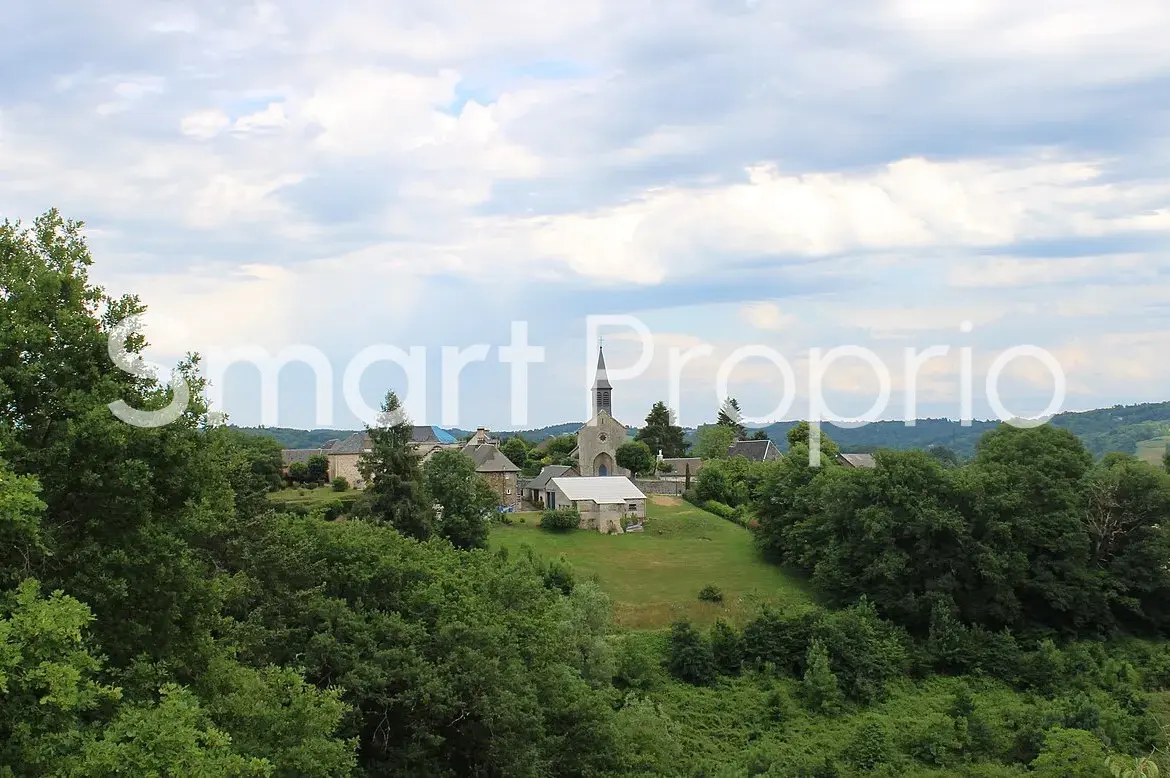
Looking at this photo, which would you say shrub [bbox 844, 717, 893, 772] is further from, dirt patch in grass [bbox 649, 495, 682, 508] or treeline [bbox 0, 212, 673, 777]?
dirt patch in grass [bbox 649, 495, 682, 508]

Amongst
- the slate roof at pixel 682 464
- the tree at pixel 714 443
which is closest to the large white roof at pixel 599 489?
the slate roof at pixel 682 464

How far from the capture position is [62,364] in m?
13.6

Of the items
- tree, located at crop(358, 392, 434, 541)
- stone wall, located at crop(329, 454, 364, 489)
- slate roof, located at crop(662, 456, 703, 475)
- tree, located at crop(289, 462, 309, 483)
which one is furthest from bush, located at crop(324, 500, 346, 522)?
slate roof, located at crop(662, 456, 703, 475)

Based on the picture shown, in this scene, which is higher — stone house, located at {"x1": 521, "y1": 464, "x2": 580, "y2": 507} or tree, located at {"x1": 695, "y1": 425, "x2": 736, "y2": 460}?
tree, located at {"x1": 695, "y1": 425, "x2": 736, "y2": 460}

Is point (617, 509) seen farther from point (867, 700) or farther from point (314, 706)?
point (314, 706)

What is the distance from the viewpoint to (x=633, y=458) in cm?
7575

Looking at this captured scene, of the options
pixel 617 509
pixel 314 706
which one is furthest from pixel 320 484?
pixel 314 706

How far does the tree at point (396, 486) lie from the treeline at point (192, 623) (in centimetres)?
1324

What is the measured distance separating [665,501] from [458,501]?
75.9 feet

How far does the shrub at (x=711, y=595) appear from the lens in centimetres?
4266

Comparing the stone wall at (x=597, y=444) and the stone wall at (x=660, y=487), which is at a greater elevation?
the stone wall at (x=597, y=444)

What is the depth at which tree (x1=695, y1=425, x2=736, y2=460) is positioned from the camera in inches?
3494

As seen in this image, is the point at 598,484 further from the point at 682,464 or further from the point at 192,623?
the point at 192,623

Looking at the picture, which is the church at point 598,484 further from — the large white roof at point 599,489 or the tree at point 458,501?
→ the tree at point 458,501
